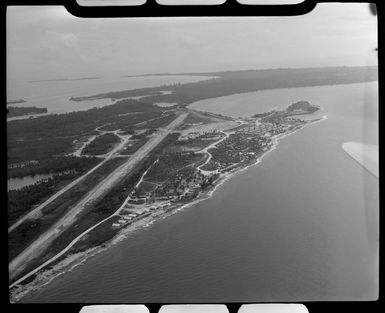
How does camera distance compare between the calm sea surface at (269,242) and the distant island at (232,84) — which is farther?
the distant island at (232,84)

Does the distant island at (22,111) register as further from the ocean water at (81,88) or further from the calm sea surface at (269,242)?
the calm sea surface at (269,242)

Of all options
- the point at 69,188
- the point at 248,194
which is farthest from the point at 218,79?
the point at 69,188

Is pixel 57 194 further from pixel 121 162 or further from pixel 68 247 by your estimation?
pixel 121 162

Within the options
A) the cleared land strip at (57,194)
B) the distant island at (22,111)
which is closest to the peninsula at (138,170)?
the cleared land strip at (57,194)

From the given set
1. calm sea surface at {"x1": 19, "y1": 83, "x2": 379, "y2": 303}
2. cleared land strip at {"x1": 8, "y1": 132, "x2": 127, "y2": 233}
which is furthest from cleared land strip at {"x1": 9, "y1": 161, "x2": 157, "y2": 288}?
cleared land strip at {"x1": 8, "y1": 132, "x2": 127, "y2": 233}

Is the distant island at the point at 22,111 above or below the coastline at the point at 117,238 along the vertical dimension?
above

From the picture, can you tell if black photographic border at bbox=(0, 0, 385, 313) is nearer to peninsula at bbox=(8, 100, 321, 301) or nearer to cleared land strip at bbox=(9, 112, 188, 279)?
cleared land strip at bbox=(9, 112, 188, 279)
